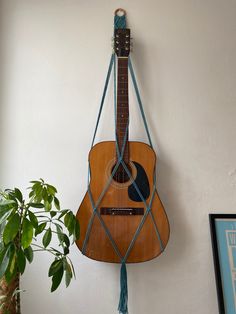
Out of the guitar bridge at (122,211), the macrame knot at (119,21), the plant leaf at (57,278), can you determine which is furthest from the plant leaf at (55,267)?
the macrame knot at (119,21)

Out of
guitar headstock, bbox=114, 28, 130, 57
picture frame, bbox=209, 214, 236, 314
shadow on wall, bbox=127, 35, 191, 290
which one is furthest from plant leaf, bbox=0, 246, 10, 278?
guitar headstock, bbox=114, 28, 130, 57

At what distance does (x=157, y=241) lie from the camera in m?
A: 1.16

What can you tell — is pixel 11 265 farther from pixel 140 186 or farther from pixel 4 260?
pixel 140 186

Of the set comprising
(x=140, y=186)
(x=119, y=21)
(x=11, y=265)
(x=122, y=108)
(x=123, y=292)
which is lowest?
(x=123, y=292)

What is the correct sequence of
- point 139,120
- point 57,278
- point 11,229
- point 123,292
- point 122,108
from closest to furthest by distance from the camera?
point 11,229, point 57,278, point 123,292, point 122,108, point 139,120

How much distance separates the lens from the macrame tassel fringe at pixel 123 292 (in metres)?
1.17

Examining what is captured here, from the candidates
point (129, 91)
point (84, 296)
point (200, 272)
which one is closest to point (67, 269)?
point (84, 296)

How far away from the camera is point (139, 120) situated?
4.59ft

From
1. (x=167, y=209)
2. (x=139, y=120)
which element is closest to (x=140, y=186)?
(x=167, y=209)

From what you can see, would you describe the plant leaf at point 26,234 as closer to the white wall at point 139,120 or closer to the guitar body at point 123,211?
the guitar body at point 123,211

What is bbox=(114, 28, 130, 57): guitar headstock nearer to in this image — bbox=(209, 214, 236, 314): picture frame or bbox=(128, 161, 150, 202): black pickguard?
bbox=(128, 161, 150, 202): black pickguard

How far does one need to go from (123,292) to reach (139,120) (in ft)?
2.67

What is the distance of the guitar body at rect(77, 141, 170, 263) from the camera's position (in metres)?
1.15

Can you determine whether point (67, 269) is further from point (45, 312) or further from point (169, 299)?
point (169, 299)
